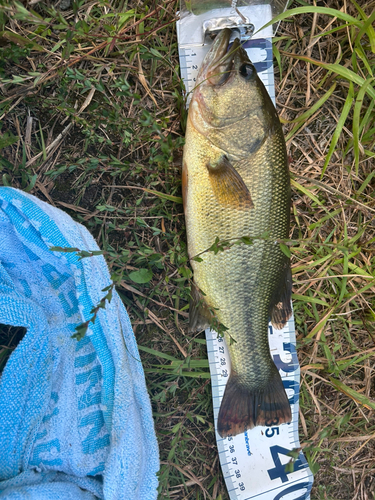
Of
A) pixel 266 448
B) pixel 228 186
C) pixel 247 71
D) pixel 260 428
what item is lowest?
pixel 266 448

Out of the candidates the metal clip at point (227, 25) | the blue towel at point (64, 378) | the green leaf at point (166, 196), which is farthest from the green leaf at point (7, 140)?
the metal clip at point (227, 25)

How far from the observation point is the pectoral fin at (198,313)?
191 centimetres

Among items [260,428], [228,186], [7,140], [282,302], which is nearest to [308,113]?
[228,186]

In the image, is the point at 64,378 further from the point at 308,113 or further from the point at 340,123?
the point at 340,123

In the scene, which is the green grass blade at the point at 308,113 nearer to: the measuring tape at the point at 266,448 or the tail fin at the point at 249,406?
the measuring tape at the point at 266,448

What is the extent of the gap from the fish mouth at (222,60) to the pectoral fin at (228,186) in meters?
0.40

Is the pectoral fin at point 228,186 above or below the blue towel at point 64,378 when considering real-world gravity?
above

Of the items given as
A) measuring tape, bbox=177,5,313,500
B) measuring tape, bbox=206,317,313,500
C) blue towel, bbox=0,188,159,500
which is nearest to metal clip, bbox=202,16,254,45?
measuring tape, bbox=177,5,313,500

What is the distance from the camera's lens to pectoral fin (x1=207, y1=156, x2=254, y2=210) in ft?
5.61

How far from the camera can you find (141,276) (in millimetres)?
1877

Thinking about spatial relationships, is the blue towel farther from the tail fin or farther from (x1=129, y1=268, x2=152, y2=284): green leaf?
the tail fin

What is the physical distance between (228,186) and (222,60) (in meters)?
0.64

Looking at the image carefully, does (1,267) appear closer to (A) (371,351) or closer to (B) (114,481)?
(B) (114,481)

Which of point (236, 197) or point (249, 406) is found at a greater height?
point (236, 197)
